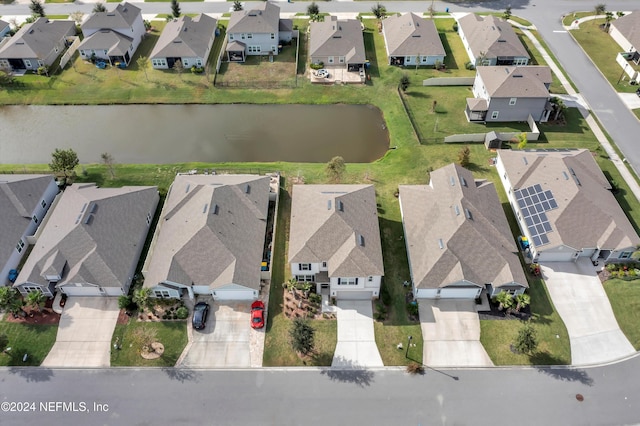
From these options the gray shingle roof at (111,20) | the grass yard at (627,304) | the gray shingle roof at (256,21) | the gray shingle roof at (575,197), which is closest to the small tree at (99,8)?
the gray shingle roof at (111,20)

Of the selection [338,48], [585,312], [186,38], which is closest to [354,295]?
[585,312]

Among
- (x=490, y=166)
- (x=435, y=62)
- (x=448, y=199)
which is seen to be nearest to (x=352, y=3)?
(x=435, y=62)

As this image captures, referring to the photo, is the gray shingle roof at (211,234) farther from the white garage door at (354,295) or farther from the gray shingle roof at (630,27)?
the gray shingle roof at (630,27)

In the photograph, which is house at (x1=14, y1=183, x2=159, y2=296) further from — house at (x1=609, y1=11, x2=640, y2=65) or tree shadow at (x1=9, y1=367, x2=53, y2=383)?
house at (x1=609, y1=11, x2=640, y2=65)

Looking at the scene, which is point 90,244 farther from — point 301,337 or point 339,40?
point 339,40

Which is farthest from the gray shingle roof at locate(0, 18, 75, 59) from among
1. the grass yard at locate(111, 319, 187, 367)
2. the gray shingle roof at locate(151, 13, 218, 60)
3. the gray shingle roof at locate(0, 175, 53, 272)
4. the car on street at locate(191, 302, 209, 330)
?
the car on street at locate(191, 302, 209, 330)

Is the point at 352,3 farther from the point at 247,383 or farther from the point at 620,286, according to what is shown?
the point at 247,383
